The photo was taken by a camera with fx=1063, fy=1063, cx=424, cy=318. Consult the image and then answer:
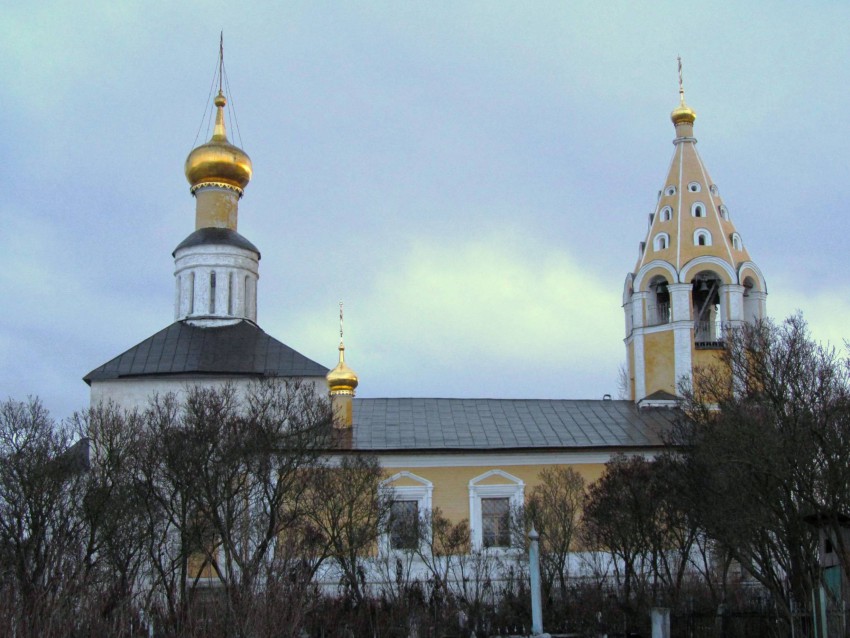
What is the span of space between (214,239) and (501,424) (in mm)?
8303

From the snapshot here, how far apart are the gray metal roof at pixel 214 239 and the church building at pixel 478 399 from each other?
4 centimetres

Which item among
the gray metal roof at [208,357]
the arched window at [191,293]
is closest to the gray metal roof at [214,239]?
the arched window at [191,293]

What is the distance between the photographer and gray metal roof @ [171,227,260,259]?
2597 cm

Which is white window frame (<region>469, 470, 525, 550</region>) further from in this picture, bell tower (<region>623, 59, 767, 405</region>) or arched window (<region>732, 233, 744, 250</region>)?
arched window (<region>732, 233, 744, 250</region>)

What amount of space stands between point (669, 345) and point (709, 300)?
165cm

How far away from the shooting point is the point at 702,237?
26719 mm

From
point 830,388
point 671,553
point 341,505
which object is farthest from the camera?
point 671,553

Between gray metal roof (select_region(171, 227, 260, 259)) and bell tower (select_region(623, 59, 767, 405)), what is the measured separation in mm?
10094

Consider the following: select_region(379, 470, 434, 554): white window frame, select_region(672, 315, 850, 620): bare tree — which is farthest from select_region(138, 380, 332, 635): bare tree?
select_region(672, 315, 850, 620): bare tree

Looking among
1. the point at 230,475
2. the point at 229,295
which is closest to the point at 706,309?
the point at 229,295

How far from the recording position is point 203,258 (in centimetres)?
2594

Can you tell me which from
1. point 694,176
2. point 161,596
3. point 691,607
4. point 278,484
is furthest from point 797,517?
point 694,176

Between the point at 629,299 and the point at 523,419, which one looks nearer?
the point at 523,419

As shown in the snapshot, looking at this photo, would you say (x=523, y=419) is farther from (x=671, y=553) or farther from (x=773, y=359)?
(x=773, y=359)
